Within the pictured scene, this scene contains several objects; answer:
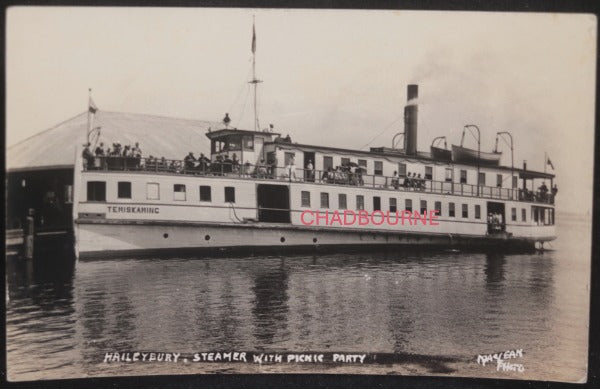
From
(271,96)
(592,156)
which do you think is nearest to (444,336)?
(592,156)

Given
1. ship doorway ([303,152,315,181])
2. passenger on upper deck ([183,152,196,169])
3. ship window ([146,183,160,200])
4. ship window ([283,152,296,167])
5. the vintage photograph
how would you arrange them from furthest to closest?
1. ship doorway ([303,152,315,181])
2. ship window ([283,152,296,167])
3. ship window ([146,183,160,200])
4. passenger on upper deck ([183,152,196,169])
5. the vintage photograph

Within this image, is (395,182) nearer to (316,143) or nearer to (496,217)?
(496,217)

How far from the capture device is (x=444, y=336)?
766cm

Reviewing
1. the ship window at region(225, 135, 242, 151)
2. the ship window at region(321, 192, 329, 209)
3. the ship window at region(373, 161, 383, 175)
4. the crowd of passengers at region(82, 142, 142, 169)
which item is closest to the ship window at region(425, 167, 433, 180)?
the ship window at region(373, 161, 383, 175)

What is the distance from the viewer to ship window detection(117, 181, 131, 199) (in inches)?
499

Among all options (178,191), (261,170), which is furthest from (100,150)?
(261,170)

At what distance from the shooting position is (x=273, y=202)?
14.7 metres

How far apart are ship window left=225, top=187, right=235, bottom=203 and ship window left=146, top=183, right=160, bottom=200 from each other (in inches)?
69.8

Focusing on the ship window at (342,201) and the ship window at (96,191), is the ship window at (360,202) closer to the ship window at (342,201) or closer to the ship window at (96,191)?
the ship window at (342,201)

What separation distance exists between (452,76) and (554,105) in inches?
56.0

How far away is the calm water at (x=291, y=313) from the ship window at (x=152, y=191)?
2.18m

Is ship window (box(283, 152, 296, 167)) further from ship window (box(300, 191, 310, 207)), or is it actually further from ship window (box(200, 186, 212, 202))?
ship window (box(200, 186, 212, 202))

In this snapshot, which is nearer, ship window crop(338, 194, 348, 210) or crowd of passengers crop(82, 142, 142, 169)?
crowd of passengers crop(82, 142, 142, 169)

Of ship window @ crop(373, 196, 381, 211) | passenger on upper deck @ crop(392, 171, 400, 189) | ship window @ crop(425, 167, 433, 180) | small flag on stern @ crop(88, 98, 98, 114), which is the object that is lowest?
ship window @ crop(373, 196, 381, 211)
